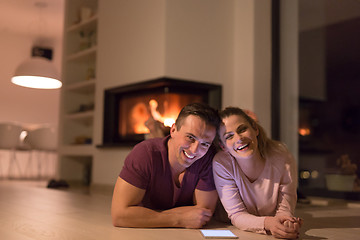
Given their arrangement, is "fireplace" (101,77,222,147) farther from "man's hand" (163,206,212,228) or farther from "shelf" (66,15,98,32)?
"man's hand" (163,206,212,228)

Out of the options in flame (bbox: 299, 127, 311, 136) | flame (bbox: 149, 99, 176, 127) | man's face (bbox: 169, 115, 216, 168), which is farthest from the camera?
flame (bbox: 299, 127, 311, 136)

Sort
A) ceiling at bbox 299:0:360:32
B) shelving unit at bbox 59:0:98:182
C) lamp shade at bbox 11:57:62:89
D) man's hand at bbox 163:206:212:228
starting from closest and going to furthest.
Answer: man's hand at bbox 163:206:212:228, ceiling at bbox 299:0:360:32, lamp shade at bbox 11:57:62:89, shelving unit at bbox 59:0:98:182

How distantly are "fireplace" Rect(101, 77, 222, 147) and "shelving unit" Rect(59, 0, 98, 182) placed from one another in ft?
2.58

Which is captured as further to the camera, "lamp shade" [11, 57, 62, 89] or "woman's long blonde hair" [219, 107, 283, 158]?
"lamp shade" [11, 57, 62, 89]

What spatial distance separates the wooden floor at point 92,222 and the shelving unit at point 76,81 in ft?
6.98

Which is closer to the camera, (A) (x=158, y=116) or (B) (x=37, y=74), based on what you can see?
(A) (x=158, y=116)

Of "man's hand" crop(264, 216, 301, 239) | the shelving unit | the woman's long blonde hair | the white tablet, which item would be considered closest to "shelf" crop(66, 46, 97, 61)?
the shelving unit

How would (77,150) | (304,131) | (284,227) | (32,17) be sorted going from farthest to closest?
1. (32,17)
2. (77,150)
3. (304,131)
4. (284,227)

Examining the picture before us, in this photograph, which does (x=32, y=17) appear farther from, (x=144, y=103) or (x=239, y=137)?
(x=239, y=137)

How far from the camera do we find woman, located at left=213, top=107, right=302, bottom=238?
1.90 meters

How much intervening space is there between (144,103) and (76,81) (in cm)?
177

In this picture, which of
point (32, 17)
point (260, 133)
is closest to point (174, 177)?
point (260, 133)

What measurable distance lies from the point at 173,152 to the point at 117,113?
8.98ft

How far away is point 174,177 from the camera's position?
201cm
